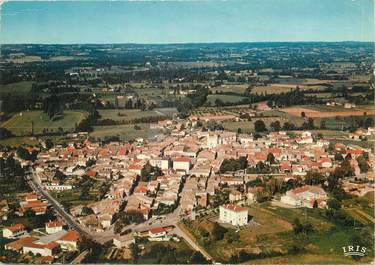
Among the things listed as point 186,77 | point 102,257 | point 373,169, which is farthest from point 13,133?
point 373,169

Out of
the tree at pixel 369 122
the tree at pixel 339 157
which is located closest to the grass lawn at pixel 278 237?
the tree at pixel 339 157

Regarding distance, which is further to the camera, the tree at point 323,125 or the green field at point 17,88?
the tree at point 323,125

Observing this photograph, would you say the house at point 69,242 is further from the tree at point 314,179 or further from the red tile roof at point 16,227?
the tree at point 314,179

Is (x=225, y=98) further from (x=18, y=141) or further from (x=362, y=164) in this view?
(x=18, y=141)

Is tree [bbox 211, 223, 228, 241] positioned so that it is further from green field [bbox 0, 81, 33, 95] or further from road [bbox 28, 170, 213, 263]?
green field [bbox 0, 81, 33, 95]

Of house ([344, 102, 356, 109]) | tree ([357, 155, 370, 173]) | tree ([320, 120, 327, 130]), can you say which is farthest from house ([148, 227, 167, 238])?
house ([344, 102, 356, 109])

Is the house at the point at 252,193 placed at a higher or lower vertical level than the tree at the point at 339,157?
lower
